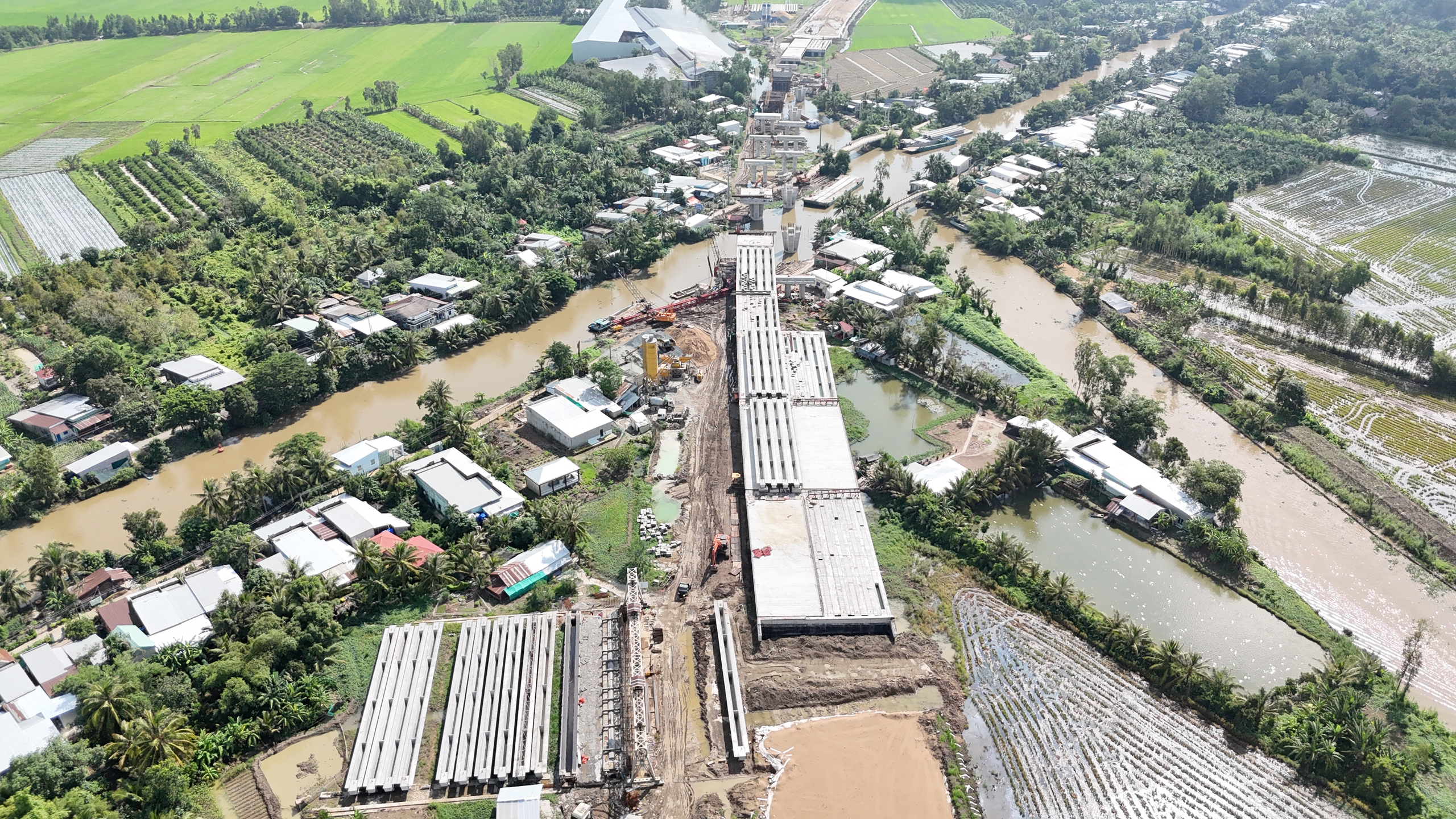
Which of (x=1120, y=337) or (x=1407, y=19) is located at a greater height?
(x=1407, y=19)

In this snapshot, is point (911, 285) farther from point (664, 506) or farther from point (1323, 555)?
point (1323, 555)

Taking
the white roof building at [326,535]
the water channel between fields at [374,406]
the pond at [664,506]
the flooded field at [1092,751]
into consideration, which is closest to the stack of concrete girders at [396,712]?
the white roof building at [326,535]

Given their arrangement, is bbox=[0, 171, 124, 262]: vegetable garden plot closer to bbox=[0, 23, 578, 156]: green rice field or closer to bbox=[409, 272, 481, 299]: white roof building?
bbox=[0, 23, 578, 156]: green rice field

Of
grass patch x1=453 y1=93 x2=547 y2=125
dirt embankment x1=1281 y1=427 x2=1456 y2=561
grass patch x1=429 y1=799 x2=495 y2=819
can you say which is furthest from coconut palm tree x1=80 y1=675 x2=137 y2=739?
grass patch x1=453 y1=93 x2=547 y2=125

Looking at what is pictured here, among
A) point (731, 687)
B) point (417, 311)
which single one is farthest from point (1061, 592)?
point (417, 311)

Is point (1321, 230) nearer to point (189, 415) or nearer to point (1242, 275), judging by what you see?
point (1242, 275)

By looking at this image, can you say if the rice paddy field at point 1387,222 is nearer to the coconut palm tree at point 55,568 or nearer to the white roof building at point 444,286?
the white roof building at point 444,286

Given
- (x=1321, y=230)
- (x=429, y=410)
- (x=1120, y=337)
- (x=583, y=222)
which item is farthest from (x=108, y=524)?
(x=1321, y=230)
